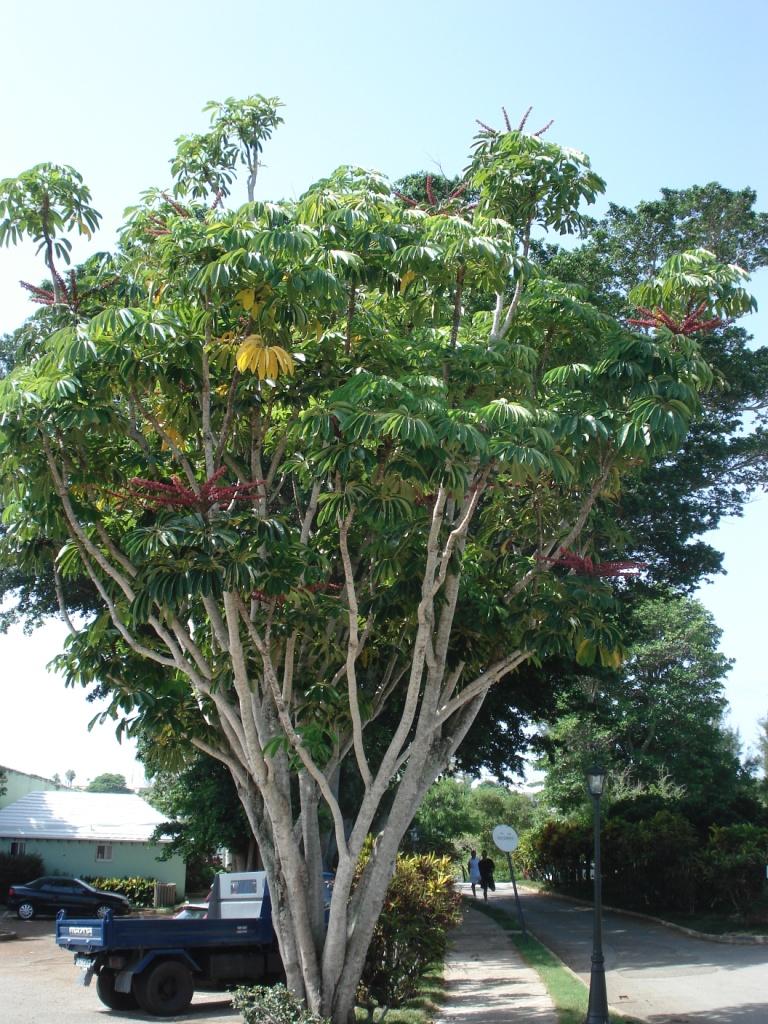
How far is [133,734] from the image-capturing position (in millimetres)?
11516

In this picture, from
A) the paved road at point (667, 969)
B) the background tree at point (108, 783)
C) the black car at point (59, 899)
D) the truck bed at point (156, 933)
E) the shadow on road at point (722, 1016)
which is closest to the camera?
the shadow on road at point (722, 1016)

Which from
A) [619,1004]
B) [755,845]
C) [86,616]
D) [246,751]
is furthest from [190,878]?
[246,751]

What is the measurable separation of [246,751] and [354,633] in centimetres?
180

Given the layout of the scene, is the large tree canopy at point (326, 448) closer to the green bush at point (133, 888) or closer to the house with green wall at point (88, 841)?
the green bush at point (133, 888)

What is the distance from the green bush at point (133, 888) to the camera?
34747 millimetres

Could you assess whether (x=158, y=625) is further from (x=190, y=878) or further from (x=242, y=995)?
(x=190, y=878)

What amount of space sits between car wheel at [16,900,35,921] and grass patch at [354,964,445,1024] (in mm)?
18718

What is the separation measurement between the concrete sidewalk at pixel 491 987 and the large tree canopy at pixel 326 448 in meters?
3.02

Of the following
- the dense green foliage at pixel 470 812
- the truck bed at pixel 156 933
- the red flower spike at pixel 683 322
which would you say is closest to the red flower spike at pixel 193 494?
the red flower spike at pixel 683 322

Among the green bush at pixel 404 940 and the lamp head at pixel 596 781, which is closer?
the green bush at pixel 404 940

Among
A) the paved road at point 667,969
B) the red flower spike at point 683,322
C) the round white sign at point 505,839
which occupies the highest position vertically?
the red flower spike at point 683,322

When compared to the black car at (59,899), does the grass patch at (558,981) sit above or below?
below

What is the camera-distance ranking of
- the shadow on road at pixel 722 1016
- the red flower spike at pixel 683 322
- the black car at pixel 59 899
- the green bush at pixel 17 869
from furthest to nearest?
the green bush at pixel 17 869
the black car at pixel 59 899
the shadow on road at pixel 722 1016
the red flower spike at pixel 683 322

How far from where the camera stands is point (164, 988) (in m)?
14.0
